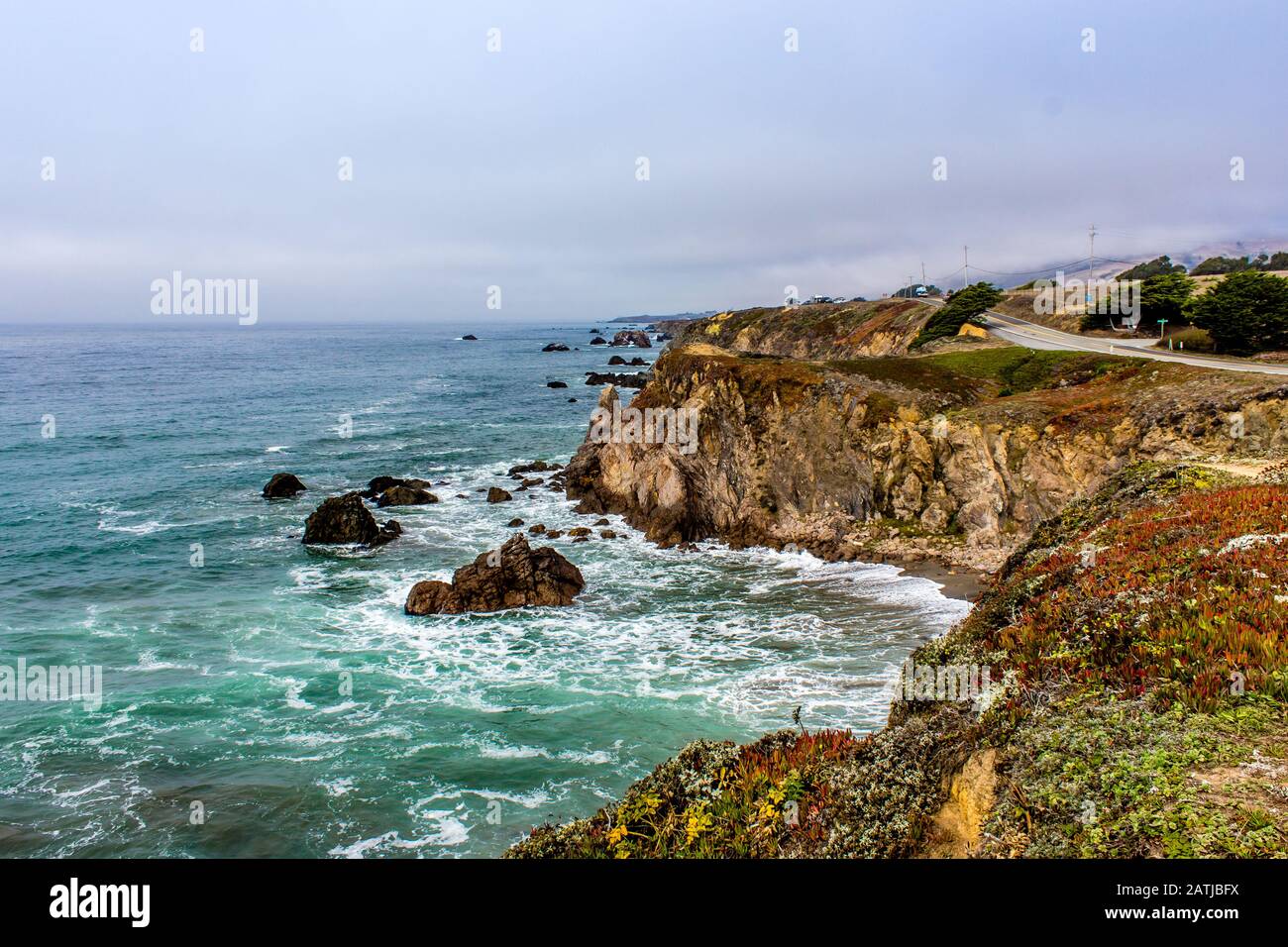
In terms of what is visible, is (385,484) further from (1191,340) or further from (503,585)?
(1191,340)

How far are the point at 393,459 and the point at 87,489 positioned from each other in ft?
73.2

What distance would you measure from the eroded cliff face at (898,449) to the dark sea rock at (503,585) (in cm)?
1001

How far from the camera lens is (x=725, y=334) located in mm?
134000

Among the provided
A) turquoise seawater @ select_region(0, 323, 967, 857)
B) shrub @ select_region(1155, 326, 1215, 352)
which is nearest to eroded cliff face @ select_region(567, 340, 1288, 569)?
turquoise seawater @ select_region(0, 323, 967, 857)

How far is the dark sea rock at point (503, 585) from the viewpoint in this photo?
103ft

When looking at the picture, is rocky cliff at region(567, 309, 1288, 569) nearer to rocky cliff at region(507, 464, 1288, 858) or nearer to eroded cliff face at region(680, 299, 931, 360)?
rocky cliff at region(507, 464, 1288, 858)

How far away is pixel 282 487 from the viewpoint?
1994 inches

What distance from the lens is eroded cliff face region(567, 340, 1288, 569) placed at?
31672 millimetres

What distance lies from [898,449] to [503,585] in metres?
23.1

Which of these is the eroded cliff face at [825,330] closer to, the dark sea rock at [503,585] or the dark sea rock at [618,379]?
the dark sea rock at [618,379]

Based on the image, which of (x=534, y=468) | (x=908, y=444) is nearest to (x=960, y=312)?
(x=908, y=444)

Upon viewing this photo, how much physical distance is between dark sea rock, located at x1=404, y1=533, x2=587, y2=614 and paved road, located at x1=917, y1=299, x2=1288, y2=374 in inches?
1414

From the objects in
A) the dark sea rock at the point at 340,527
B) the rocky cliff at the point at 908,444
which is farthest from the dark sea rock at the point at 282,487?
the rocky cliff at the point at 908,444

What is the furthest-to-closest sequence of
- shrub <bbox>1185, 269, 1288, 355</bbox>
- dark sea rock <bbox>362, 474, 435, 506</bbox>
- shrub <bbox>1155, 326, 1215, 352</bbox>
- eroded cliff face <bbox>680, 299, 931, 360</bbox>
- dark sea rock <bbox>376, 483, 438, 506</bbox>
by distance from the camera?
1. eroded cliff face <bbox>680, 299, 931, 360</bbox>
2. dark sea rock <bbox>362, 474, 435, 506</bbox>
3. dark sea rock <bbox>376, 483, 438, 506</bbox>
4. shrub <bbox>1155, 326, 1215, 352</bbox>
5. shrub <bbox>1185, 269, 1288, 355</bbox>
